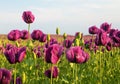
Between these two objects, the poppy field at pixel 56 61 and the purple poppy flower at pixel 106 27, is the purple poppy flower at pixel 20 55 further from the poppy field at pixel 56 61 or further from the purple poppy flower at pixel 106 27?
the purple poppy flower at pixel 106 27

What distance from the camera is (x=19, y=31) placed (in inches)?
264

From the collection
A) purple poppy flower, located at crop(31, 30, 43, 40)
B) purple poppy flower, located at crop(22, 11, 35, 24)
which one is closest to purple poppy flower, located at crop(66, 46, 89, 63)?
purple poppy flower, located at crop(31, 30, 43, 40)

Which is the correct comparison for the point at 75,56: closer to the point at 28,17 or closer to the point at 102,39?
the point at 102,39

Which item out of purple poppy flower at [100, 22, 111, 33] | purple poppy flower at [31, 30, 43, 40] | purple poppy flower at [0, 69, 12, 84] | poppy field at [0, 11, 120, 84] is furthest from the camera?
purple poppy flower at [100, 22, 111, 33]

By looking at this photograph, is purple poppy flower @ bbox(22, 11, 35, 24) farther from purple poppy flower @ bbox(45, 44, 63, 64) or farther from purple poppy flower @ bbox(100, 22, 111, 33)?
purple poppy flower @ bbox(45, 44, 63, 64)

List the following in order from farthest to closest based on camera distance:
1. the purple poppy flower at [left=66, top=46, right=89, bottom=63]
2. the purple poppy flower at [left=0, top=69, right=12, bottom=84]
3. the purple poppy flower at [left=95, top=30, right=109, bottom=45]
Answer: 1. the purple poppy flower at [left=95, top=30, right=109, bottom=45]
2. the purple poppy flower at [left=66, top=46, right=89, bottom=63]
3. the purple poppy flower at [left=0, top=69, right=12, bottom=84]

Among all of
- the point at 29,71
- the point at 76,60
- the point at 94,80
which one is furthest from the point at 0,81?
the point at 29,71

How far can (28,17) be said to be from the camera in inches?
261

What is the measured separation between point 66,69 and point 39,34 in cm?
98

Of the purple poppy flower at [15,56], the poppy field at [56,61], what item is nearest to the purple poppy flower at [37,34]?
the poppy field at [56,61]

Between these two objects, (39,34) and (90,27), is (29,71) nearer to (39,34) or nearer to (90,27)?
(39,34)

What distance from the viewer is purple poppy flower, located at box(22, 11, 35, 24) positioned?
650 cm

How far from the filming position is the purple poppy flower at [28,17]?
256 inches

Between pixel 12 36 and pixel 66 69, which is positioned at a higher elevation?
pixel 12 36
